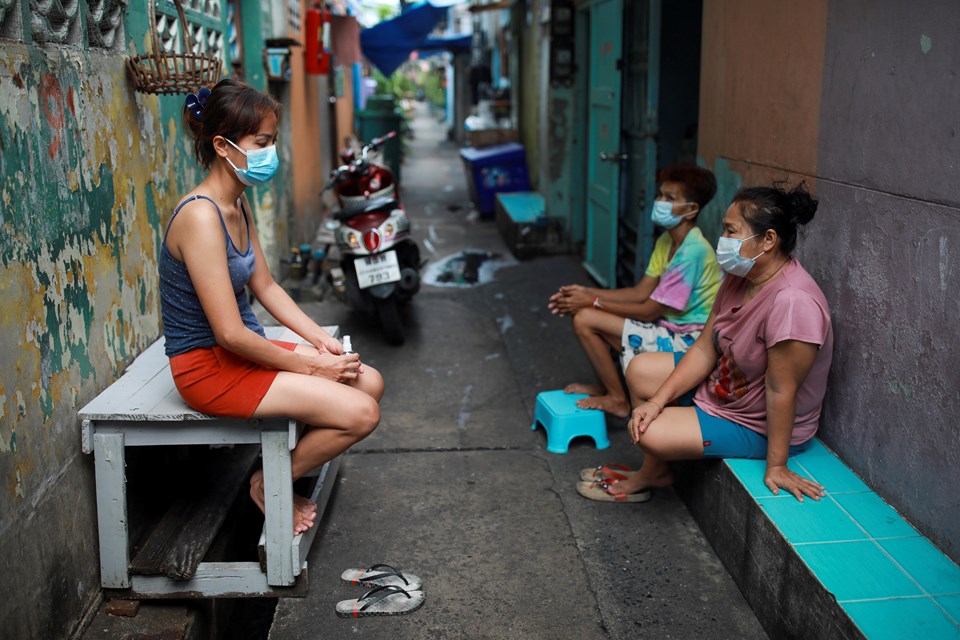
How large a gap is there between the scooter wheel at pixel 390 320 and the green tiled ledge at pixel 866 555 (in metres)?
3.09

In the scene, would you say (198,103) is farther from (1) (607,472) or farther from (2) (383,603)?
(1) (607,472)

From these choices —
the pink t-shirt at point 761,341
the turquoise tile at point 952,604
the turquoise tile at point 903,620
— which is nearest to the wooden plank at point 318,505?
the pink t-shirt at point 761,341

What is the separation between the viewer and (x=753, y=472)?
10.7 ft

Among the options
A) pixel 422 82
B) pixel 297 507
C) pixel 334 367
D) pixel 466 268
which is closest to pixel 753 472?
pixel 334 367

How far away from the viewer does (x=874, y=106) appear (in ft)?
10.1

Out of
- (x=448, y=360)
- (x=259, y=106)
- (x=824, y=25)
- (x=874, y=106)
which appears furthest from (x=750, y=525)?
(x=448, y=360)

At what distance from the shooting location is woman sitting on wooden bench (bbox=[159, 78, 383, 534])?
2846mm

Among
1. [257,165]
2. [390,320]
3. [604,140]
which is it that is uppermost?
[604,140]

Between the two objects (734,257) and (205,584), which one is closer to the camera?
(205,584)

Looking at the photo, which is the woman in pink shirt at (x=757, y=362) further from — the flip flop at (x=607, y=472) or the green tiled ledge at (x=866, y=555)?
the flip flop at (x=607, y=472)

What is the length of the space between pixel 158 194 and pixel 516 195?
7175 millimetres

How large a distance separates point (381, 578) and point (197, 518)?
2.45ft

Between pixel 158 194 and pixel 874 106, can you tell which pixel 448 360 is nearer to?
pixel 158 194

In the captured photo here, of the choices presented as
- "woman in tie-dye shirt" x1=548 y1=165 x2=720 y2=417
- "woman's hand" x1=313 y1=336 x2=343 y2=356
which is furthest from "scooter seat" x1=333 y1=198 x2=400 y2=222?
"woman's hand" x1=313 y1=336 x2=343 y2=356
